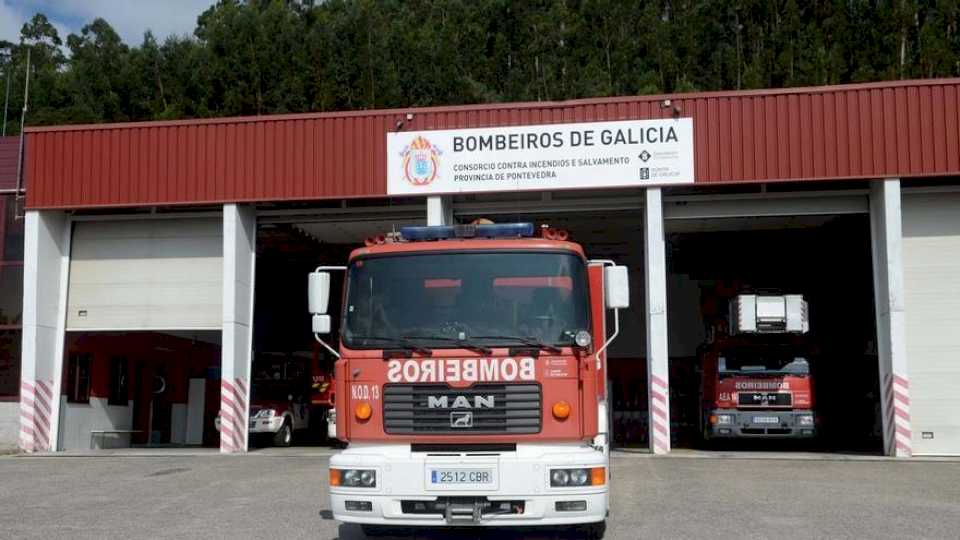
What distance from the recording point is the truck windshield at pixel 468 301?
8.00m

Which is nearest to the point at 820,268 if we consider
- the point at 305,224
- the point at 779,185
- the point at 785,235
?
the point at 785,235

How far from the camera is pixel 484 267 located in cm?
822

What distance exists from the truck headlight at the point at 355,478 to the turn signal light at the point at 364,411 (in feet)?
1.43

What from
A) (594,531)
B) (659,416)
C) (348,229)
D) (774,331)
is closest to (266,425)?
(348,229)

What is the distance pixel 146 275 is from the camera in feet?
67.9

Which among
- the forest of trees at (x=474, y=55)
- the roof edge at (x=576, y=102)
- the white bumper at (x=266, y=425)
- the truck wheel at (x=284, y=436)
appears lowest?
the truck wheel at (x=284, y=436)

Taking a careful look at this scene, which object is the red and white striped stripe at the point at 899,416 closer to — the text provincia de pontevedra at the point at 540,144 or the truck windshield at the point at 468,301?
the text provincia de pontevedra at the point at 540,144

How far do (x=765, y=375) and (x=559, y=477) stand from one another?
12032 mm

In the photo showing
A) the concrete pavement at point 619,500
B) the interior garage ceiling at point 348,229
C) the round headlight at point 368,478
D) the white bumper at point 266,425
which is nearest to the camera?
the round headlight at point 368,478

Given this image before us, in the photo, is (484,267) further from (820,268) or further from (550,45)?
(550,45)

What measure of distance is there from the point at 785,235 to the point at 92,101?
3875 centimetres

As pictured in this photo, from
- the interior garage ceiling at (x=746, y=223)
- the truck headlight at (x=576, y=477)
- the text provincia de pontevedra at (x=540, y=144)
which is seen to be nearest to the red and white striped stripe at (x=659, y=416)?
the interior garage ceiling at (x=746, y=223)

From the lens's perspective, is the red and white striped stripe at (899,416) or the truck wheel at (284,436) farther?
the truck wheel at (284,436)

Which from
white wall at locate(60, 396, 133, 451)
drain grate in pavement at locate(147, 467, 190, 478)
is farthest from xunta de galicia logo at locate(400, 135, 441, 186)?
white wall at locate(60, 396, 133, 451)
